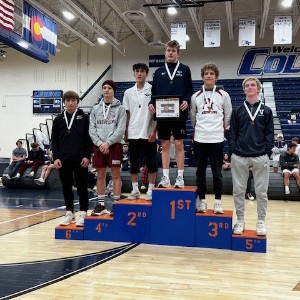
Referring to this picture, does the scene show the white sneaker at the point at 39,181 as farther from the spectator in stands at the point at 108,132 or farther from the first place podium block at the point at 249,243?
the first place podium block at the point at 249,243

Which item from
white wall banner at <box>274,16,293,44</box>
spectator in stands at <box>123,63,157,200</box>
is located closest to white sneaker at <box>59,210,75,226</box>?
spectator in stands at <box>123,63,157,200</box>

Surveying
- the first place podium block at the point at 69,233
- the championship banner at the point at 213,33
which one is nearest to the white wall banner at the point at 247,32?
the championship banner at the point at 213,33

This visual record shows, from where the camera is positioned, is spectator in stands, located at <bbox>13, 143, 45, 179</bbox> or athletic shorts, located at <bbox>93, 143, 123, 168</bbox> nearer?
athletic shorts, located at <bbox>93, 143, 123, 168</bbox>

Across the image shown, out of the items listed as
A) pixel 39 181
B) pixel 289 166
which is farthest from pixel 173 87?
pixel 39 181

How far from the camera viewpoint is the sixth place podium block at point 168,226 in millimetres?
4258

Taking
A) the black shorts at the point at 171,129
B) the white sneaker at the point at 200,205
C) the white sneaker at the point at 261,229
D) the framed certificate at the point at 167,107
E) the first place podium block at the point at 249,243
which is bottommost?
the first place podium block at the point at 249,243

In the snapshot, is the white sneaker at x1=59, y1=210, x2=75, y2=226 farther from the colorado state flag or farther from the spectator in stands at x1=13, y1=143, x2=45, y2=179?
the spectator in stands at x1=13, y1=143, x2=45, y2=179

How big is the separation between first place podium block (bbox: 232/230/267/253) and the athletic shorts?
60.0 inches

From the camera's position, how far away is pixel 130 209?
4.50 metres

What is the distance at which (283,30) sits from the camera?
38.2 feet

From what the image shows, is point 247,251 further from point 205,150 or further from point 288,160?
point 288,160

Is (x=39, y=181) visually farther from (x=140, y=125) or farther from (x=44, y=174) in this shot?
(x=140, y=125)

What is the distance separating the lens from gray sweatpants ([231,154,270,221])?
4094 mm

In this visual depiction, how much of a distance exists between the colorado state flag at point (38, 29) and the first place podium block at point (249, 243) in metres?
7.40
